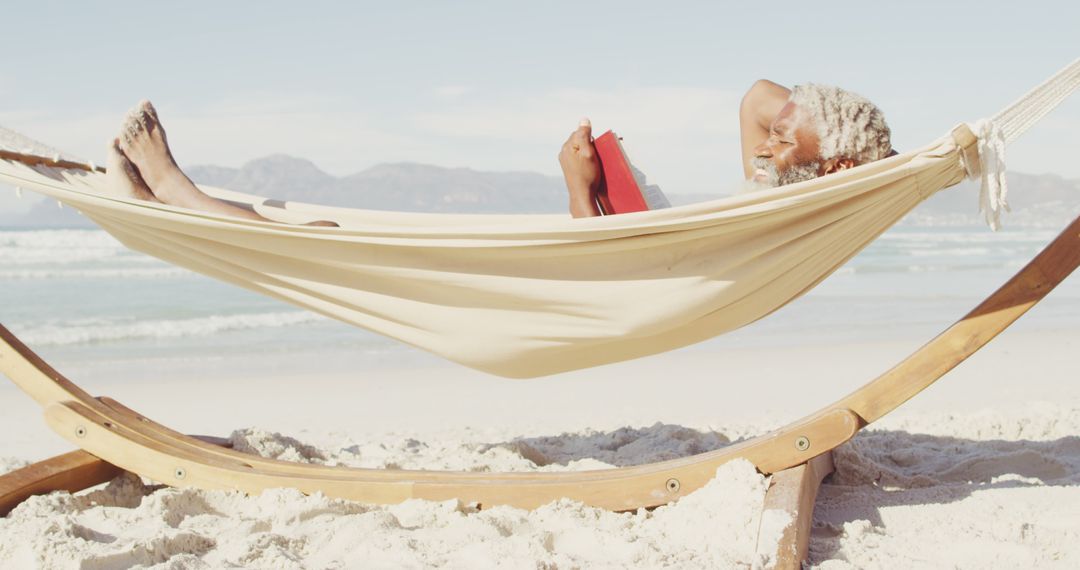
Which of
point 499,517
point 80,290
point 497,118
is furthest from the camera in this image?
point 497,118

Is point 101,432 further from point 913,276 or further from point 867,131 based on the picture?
point 913,276

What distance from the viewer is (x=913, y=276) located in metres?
11.5

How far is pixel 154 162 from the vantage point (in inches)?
107

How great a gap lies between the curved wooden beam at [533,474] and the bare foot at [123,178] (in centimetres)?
48

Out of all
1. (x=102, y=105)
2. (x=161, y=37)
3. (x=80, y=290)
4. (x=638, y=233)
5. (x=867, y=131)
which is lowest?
(x=80, y=290)

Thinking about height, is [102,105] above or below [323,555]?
above

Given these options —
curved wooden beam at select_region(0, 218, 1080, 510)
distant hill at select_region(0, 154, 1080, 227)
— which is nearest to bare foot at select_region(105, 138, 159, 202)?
curved wooden beam at select_region(0, 218, 1080, 510)

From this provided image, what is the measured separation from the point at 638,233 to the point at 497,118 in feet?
116

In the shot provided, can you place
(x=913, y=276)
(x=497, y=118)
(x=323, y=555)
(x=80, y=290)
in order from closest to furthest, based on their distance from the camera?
1. (x=323, y=555)
2. (x=80, y=290)
3. (x=913, y=276)
4. (x=497, y=118)

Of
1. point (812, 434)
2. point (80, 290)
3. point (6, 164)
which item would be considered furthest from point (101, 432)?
point (80, 290)

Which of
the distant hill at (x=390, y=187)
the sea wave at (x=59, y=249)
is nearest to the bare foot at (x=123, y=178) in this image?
the sea wave at (x=59, y=249)

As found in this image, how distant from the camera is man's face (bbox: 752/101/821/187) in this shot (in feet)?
7.70

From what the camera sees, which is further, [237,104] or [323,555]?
[237,104]

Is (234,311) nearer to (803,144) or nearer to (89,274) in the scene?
(89,274)
